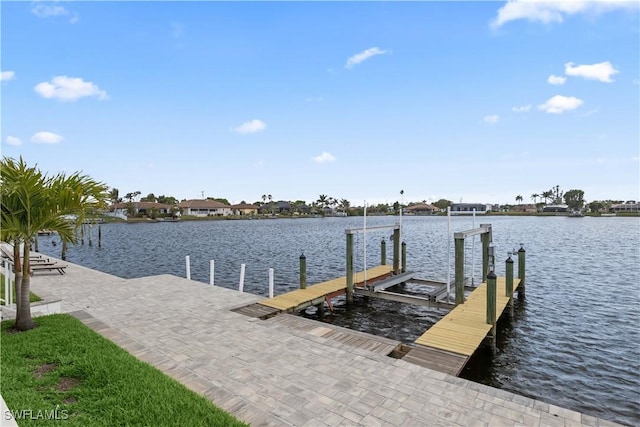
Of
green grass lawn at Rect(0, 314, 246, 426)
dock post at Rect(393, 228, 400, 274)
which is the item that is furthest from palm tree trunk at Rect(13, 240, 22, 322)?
dock post at Rect(393, 228, 400, 274)

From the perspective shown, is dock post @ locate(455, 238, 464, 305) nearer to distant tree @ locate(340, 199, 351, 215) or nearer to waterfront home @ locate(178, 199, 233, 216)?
waterfront home @ locate(178, 199, 233, 216)

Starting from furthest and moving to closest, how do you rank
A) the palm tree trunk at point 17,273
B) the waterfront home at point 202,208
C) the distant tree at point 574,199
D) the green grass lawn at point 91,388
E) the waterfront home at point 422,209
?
the waterfront home at point 422,209
the distant tree at point 574,199
the waterfront home at point 202,208
the palm tree trunk at point 17,273
the green grass lawn at point 91,388

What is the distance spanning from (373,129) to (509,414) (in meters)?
37.2

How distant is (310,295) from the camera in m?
12.5

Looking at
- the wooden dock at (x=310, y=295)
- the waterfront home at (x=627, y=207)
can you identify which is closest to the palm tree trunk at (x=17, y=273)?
the wooden dock at (x=310, y=295)

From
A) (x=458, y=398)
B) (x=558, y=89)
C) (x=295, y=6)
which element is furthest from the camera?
(x=558, y=89)

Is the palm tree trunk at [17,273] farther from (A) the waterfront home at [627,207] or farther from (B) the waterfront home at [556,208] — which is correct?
(A) the waterfront home at [627,207]

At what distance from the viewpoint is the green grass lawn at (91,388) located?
4.12m

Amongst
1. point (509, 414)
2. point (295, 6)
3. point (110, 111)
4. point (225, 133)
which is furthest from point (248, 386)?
point (225, 133)

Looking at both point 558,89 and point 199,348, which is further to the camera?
point 558,89

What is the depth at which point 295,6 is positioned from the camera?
1789 centimetres

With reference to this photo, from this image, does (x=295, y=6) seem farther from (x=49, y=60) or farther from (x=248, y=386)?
(x=248, y=386)

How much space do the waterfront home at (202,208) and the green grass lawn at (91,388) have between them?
129 metres

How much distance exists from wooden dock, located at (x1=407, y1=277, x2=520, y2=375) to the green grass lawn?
4609 mm
